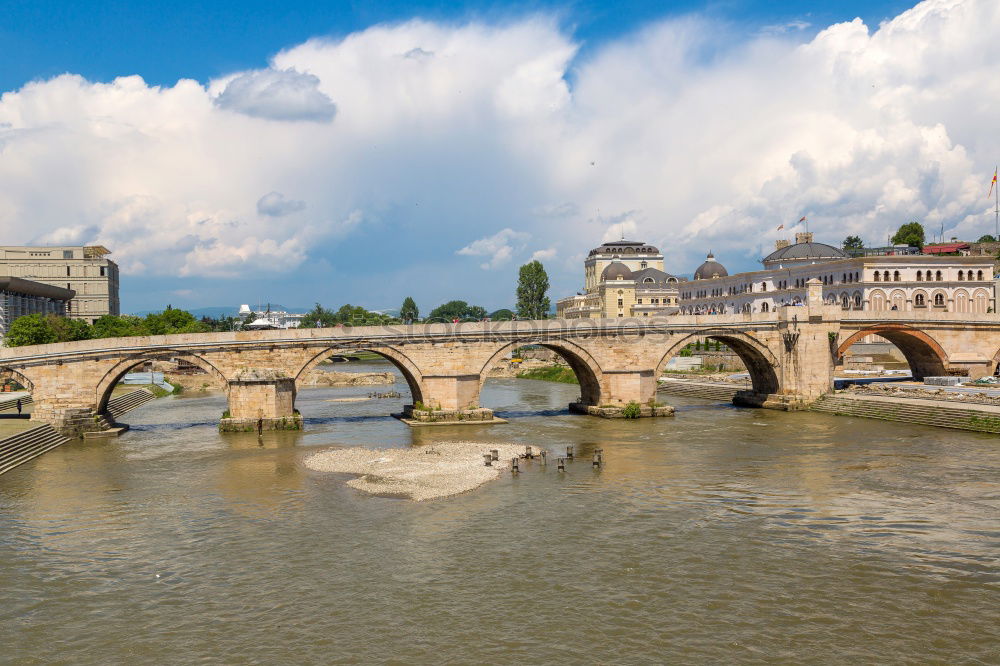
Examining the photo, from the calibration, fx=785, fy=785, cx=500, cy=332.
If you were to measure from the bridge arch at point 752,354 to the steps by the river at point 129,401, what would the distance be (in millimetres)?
34317

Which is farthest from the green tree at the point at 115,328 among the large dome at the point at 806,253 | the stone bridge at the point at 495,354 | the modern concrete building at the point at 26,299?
the large dome at the point at 806,253

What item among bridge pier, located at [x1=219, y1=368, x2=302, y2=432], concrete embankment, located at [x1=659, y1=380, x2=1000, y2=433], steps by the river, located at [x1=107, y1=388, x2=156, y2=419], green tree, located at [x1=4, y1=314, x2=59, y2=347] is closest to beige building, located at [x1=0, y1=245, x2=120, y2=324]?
green tree, located at [x1=4, y1=314, x2=59, y2=347]

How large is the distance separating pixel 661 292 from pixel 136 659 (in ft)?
319

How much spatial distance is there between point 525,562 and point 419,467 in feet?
37.6

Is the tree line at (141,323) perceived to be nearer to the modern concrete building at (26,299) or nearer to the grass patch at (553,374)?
the modern concrete building at (26,299)

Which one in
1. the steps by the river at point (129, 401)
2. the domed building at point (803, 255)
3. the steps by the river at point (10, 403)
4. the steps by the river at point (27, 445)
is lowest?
the steps by the river at point (27, 445)

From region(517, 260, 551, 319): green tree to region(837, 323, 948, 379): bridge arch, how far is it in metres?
58.9

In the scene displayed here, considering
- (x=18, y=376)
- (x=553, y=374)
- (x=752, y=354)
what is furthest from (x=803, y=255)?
(x=18, y=376)

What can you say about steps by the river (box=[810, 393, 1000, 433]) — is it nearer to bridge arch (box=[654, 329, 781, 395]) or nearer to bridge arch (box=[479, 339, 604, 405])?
bridge arch (box=[654, 329, 781, 395])

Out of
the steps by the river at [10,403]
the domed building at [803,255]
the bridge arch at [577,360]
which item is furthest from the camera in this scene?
the domed building at [803,255]

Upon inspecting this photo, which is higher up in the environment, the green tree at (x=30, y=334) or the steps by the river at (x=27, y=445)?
the green tree at (x=30, y=334)

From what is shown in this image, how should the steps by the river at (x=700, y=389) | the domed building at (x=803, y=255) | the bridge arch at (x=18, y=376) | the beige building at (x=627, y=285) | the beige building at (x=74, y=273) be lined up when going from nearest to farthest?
the bridge arch at (x=18, y=376) → the steps by the river at (x=700, y=389) → the domed building at (x=803, y=255) → the beige building at (x=74, y=273) → the beige building at (x=627, y=285)

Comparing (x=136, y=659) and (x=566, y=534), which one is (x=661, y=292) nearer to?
(x=566, y=534)

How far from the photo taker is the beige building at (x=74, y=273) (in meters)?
99.8
